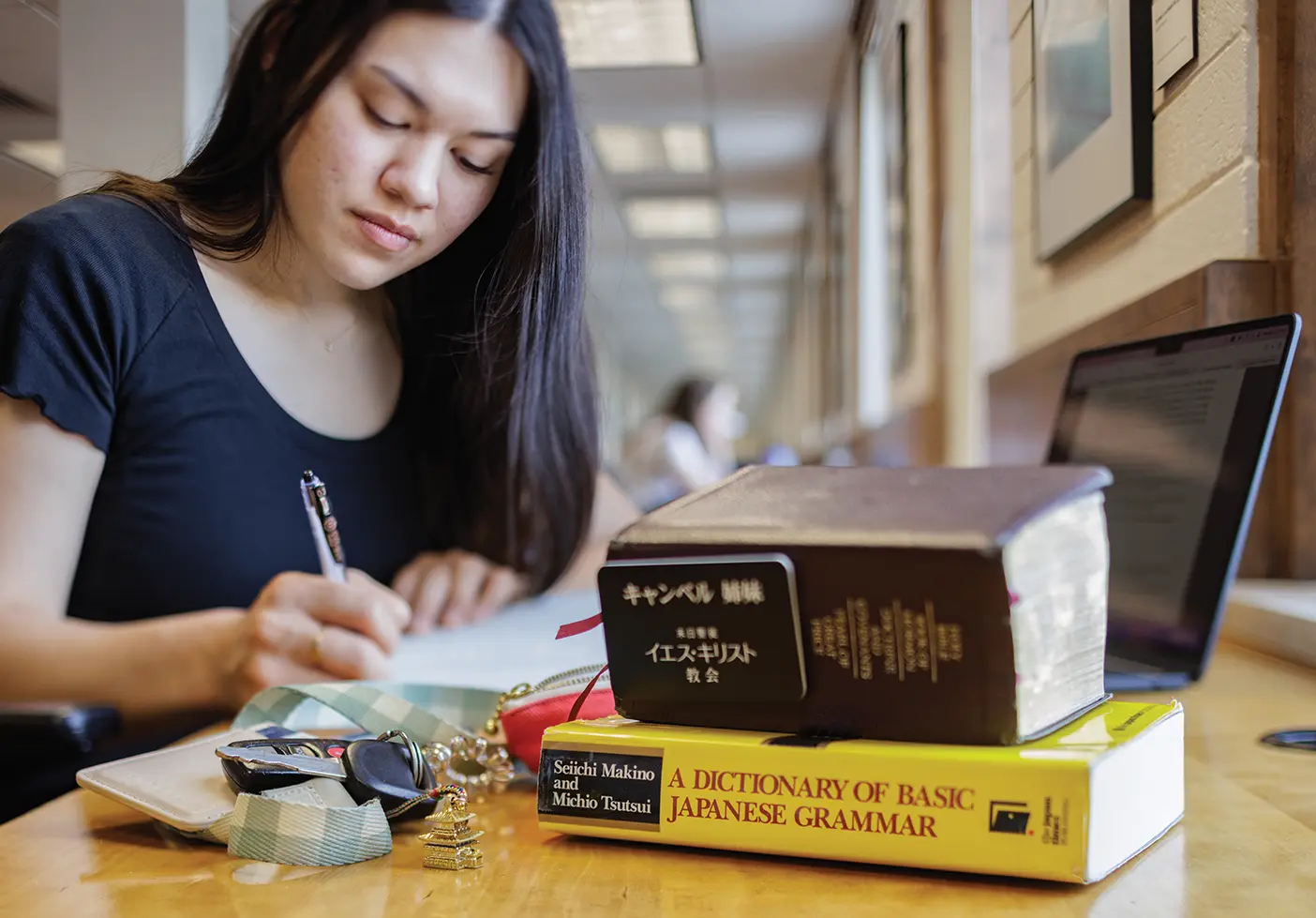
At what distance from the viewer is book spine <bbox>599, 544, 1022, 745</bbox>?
379 millimetres

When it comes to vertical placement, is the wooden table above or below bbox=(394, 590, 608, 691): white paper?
above

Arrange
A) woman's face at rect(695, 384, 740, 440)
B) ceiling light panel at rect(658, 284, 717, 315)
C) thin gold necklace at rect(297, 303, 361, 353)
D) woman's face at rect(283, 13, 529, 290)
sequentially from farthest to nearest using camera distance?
ceiling light panel at rect(658, 284, 717, 315) → woman's face at rect(695, 384, 740, 440) → thin gold necklace at rect(297, 303, 361, 353) → woman's face at rect(283, 13, 529, 290)

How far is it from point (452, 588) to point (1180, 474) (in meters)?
0.68

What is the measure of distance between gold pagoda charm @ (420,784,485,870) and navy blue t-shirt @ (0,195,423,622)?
482 mm

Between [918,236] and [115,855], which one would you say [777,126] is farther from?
[115,855]

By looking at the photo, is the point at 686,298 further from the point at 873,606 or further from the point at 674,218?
the point at 873,606

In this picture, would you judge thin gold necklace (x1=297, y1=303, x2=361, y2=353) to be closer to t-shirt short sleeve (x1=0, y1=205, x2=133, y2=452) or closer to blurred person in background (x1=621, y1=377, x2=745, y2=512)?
t-shirt short sleeve (x1=0, y1=205, x2=133, y2=452)

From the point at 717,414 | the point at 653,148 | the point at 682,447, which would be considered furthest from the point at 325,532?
the point at 717,414

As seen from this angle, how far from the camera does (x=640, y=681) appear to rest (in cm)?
45

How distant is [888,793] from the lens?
394mm

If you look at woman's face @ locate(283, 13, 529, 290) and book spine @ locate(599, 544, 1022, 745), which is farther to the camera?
woman's face @ locate(283, 13, 529, 290)

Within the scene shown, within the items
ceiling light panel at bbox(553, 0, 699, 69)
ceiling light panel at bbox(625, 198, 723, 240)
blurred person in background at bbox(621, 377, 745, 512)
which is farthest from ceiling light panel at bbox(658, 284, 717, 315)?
ceiling light panel at bbox(553, 0, 699, 69)

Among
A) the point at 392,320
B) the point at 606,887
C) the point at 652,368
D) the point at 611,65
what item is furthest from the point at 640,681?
the point at 652,368

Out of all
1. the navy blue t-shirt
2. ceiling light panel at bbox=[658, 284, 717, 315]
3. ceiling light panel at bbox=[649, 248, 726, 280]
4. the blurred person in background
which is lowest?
the blurred person in background
